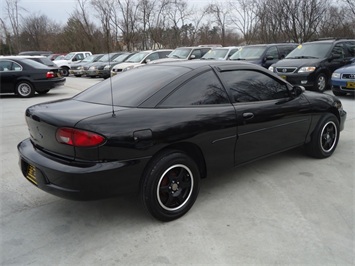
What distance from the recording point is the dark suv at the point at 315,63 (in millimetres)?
10102

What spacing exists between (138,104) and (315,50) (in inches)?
393

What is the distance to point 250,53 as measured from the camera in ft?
43.3

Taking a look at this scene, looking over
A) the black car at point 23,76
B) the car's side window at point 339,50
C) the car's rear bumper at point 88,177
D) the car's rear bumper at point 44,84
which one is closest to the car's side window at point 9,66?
the black car at point 23,76

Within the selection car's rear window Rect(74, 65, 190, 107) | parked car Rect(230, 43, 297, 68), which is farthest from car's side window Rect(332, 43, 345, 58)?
car's rear window Rect(74, 65, 190, 107)

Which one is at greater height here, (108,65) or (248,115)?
(108,65)

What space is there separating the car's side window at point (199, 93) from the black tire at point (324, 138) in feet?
5.71

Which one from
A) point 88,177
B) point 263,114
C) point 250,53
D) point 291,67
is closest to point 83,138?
point 88,177

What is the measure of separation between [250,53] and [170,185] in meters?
11.3

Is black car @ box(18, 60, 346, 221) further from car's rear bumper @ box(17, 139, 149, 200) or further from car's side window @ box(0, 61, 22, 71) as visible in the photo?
car's side window @ box(0, 61, 22, 71)

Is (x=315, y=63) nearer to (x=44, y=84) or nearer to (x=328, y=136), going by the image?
(x=328, y=136)

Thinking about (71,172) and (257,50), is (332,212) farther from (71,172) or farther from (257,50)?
(257,50)

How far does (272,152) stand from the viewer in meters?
3.94

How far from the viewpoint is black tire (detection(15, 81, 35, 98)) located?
11.6 metres

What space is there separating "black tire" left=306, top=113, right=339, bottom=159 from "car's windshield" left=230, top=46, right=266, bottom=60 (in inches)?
342
